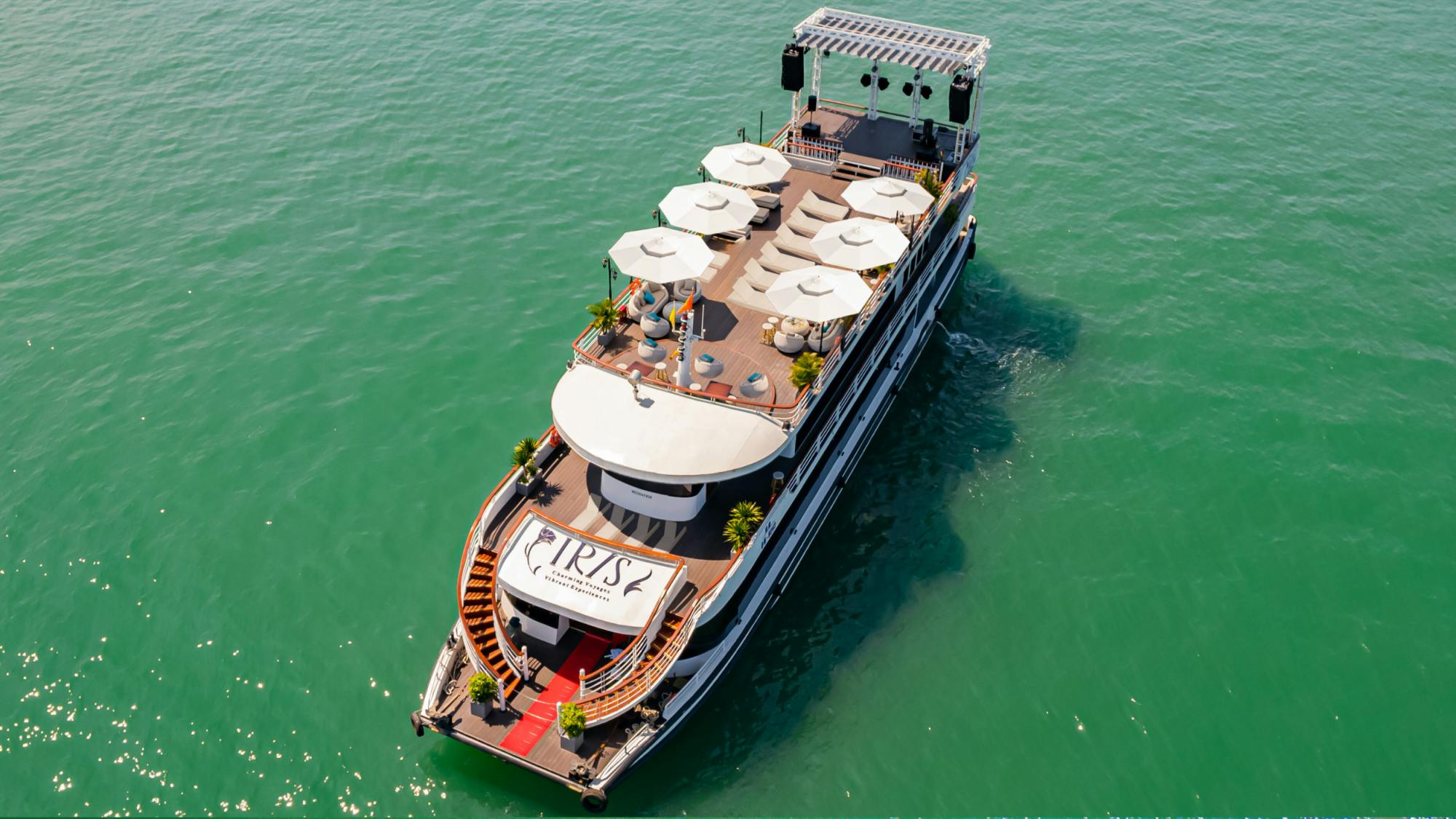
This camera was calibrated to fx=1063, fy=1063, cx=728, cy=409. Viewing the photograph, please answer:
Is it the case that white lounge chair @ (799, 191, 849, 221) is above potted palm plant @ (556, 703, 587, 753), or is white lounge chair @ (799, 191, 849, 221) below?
above

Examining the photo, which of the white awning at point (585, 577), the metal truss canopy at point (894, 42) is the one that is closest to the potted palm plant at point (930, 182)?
the metal truss canopy at point (894, 42)

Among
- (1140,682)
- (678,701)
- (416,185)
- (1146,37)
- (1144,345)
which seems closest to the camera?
(678,701)

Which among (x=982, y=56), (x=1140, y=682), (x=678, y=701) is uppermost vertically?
(x=982, y=56)

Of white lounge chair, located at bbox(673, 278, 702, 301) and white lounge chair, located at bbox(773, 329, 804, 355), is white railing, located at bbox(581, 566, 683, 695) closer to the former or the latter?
white lounge chair, located at bbox(773, 329, 804, 355)

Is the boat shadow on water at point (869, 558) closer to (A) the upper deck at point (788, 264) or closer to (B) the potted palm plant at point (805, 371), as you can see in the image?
(A) the upper deck at point (788, 264)

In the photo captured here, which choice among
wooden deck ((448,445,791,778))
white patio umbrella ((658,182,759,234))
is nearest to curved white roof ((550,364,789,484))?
wooden deck ((448,445,791,778))

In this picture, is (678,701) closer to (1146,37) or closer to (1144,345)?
(1144,345)

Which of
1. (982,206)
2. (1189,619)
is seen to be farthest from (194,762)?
(982,206)
